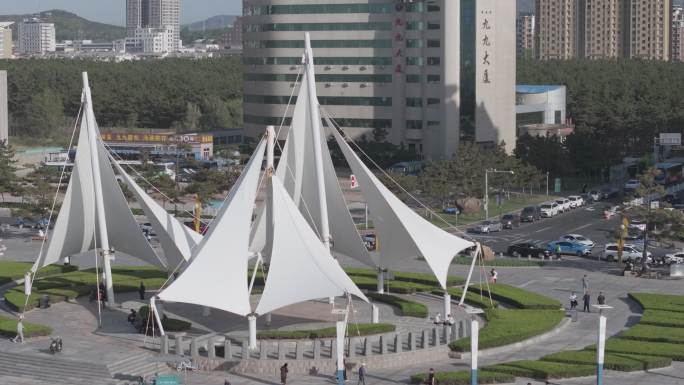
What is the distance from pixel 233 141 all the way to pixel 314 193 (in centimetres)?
10337

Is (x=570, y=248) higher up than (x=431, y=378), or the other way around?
(x=570, y=248)

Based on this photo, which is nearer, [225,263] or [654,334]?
[225,263]

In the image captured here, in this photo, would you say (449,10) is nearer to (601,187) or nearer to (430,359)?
(601,187)

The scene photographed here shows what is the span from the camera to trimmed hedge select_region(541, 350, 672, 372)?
204 feet

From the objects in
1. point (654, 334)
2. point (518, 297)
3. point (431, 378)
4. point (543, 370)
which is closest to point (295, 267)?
point (431, 378)

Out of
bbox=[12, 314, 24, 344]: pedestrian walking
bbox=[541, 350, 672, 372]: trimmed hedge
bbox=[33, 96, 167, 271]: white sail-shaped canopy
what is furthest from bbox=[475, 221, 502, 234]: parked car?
bbox=[12, 314, 24, 344]: pedestrian walking

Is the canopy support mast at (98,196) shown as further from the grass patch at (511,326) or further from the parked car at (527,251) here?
the parked car at (527,251)

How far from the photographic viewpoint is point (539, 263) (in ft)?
309

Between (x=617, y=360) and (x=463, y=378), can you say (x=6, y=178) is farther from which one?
(x=617, y=360)

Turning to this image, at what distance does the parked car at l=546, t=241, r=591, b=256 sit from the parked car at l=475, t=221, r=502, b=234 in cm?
1100

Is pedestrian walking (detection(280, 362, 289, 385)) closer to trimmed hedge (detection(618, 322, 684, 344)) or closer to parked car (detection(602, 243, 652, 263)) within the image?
trimmed hedge (detection(618, 322, 684, 344))

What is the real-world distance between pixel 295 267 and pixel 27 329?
42.3 ft

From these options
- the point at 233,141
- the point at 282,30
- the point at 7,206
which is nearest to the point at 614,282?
the point at 7,206

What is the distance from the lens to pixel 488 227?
113 metres
